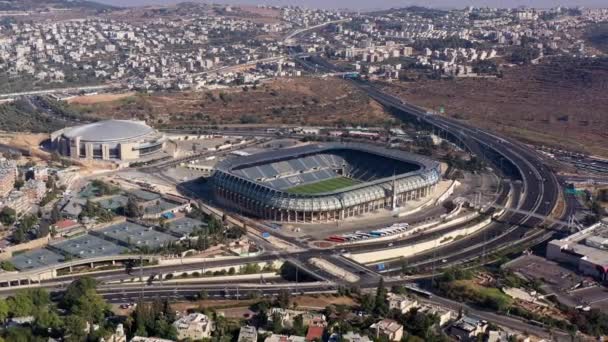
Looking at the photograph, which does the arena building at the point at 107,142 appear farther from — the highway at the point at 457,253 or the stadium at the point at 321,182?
the stadium at the point at 321,182

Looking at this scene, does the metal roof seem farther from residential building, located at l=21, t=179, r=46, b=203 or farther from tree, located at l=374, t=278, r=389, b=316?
residential building, located at l=21, t=179, r=46, b=203

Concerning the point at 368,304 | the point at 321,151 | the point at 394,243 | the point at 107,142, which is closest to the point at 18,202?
the point at 107,142

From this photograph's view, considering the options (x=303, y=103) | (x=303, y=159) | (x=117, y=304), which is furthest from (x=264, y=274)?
(x=303, y=103)

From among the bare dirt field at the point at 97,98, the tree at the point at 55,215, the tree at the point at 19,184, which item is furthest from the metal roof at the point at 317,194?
the bare dirt field at the point at 97,98

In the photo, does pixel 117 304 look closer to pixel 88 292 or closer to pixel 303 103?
pixel 88 292

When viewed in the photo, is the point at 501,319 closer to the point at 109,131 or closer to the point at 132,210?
the point at 132,210
